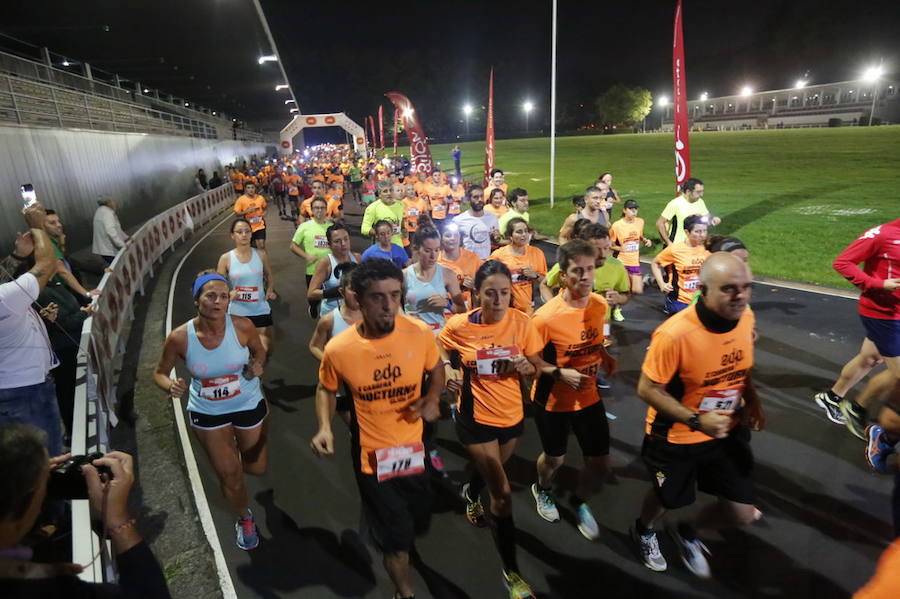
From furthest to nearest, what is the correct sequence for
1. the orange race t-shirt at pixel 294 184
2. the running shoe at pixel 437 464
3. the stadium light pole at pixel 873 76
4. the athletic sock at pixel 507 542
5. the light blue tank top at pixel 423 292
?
the stadium light pole at pixel 873 76 → the orange race t-shirt at pixel 294 184 → the light blue tank top at pixel 423 292 → the running shoe at pixel 437 464 → the athletic sock at pixel 507 542

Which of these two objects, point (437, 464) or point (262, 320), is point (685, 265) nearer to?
point (437, 464)

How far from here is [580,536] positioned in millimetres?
4016

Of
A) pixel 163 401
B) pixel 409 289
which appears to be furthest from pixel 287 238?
pixel 409 289

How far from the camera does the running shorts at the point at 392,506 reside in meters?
3.13

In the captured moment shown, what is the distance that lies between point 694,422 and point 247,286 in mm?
5351

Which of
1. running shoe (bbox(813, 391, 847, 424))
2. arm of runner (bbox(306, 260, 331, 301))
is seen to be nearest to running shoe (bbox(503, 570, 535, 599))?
arm of runner (bbox(306, 260, 331, 301))

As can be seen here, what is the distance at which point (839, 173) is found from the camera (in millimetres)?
25984

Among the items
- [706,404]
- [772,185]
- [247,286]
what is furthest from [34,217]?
[772,185]

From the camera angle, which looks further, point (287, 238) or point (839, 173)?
point (839, 173)

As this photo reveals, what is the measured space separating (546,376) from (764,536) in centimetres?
205

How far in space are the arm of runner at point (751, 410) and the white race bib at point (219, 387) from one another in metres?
3.66

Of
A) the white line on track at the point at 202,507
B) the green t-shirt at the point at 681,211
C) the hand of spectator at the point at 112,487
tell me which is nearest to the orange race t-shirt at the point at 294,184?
the white line on track at the point at 202,507

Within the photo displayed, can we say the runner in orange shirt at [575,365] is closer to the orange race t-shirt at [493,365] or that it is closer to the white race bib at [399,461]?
the orange race t-shirt at [493,365]

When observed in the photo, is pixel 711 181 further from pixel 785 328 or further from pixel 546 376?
pixel 546 376
